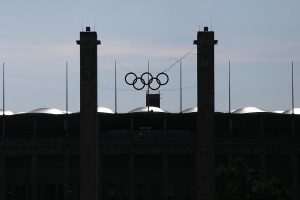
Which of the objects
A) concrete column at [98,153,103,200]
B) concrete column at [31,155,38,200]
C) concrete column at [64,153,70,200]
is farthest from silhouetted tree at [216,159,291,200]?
concrete column at [31,155,38,200]

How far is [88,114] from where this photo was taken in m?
114

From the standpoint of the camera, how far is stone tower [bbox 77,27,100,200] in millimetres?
112812

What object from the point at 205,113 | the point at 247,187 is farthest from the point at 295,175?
the point at 247,187

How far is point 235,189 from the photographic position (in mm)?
93625

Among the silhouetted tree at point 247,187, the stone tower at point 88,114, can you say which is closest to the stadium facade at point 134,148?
the stone tower at point 88,114

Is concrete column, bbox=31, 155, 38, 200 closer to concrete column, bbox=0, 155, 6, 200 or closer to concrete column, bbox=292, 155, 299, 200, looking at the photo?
concrete column, bbox=0, 155, 6, 200

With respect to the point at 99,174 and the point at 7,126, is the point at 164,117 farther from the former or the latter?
the point at 7,126

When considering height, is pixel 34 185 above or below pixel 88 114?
below

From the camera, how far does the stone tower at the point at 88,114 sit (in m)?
113

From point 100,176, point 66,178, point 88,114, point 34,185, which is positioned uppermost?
point 88,114

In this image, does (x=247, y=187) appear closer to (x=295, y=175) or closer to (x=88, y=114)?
(x=295, y=175)

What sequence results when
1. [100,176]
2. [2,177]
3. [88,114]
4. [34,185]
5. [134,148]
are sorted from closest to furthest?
[88,114] → [34,185] → [100,176] → [2,177] → [134,148]

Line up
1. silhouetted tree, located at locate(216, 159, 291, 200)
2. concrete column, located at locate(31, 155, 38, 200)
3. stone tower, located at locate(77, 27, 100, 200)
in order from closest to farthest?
silhouetted tree, located at locate(216, 159, 291, 200), stone tower, located at locate(77, 27, 100, 200), concrete column, located at locate(31, 155, 38, 200)

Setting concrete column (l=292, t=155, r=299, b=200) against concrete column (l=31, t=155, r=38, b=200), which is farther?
concrete column (l=292, t=155, r=299, b=200)
